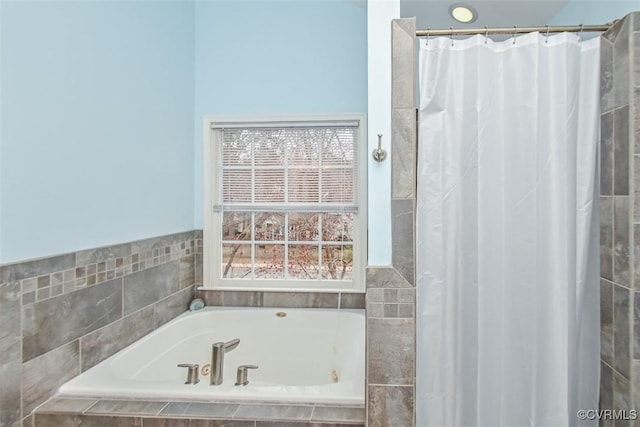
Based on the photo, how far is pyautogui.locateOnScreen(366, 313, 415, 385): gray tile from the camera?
1492mm

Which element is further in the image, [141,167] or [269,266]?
[269,266]

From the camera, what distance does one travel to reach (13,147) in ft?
4.47

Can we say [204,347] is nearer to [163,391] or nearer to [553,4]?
[163,391]

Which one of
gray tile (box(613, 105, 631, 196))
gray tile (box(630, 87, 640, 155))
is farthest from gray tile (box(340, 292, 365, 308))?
gray tile (box(630, 87, 640, 155))

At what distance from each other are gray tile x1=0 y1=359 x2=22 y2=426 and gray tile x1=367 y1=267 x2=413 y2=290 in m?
1.35

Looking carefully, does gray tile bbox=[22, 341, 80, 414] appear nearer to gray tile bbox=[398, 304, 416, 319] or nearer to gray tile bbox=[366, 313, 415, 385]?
gray tile bbox=[366, 313, 415, 385]

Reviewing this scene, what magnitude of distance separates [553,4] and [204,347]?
295 cm

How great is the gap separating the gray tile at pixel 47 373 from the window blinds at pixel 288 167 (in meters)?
1.38

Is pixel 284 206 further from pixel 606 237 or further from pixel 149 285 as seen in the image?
pixel 606 237

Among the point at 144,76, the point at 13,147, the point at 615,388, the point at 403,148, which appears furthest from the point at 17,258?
the point at 615,388

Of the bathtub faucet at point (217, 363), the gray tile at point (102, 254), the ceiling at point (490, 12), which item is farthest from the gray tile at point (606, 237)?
the gray tile at point (102, 254)

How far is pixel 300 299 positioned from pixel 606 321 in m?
1.77

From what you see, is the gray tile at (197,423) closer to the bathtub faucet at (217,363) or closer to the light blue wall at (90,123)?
the bathtub faucet at (217,363)

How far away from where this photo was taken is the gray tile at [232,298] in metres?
2.71
